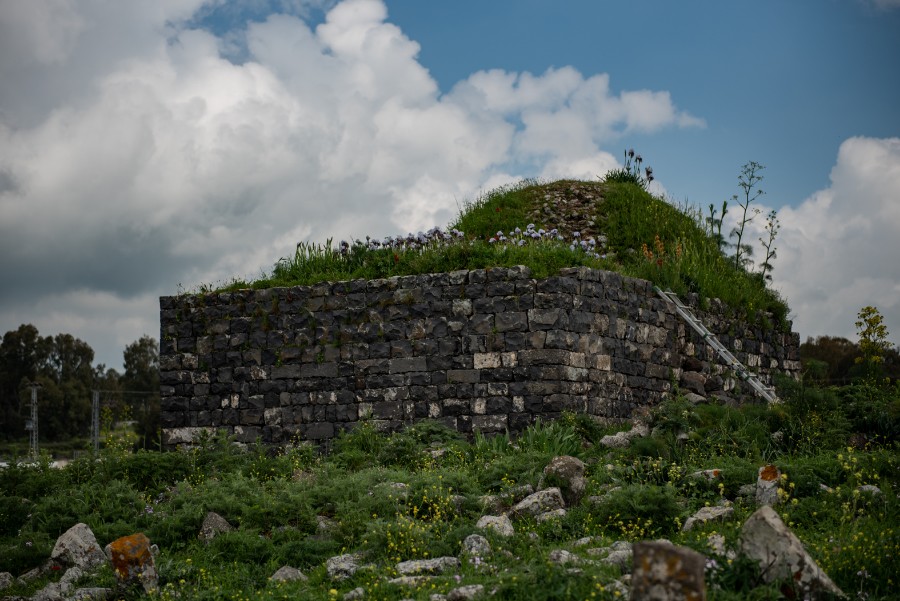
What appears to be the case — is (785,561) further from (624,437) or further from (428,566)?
(624,437)

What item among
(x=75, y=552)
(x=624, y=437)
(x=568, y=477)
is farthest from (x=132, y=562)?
(x=624, y=437)

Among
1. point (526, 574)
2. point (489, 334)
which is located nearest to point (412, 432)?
point (489, 334)

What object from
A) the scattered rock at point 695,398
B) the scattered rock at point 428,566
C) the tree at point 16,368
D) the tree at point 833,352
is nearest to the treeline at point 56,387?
the tree at point 16,368

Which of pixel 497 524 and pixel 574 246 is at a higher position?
pixel 574 246

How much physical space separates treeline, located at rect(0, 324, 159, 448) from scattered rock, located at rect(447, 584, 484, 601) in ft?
139

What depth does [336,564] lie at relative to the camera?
27.2 feet

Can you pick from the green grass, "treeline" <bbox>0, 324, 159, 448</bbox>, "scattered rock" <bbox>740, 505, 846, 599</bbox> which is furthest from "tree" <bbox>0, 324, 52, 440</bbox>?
"scattered rock" <bbox>740, 505, 846, 599</bbox>

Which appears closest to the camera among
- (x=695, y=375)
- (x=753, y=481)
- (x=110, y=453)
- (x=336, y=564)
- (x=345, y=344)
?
(x=336, y=564)

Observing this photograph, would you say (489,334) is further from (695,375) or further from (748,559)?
(748,559)

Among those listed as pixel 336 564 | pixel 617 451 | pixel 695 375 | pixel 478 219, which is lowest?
pixel 336 564

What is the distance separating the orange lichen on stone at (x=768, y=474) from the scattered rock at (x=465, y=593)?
360cm

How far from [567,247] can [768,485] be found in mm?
6770

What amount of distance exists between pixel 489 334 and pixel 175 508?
17.2 feet

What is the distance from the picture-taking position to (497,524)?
880cm
